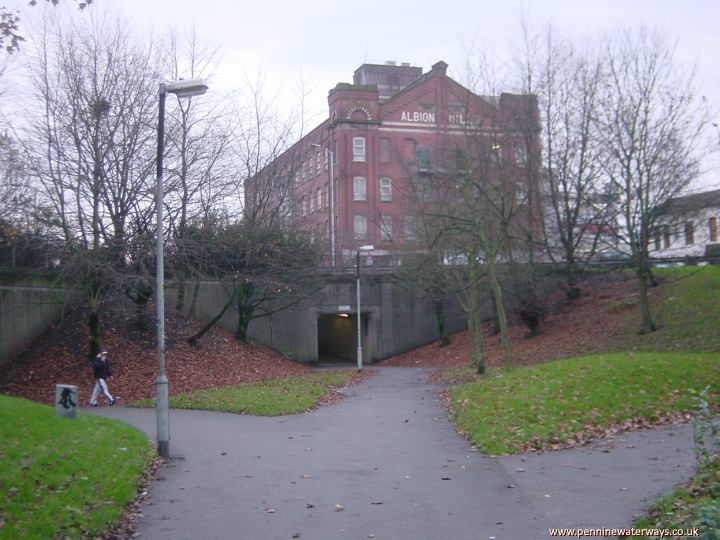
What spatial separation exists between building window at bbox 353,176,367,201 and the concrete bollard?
44135 mm

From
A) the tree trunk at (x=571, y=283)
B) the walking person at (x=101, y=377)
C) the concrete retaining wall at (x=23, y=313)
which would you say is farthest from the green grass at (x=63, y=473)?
the tree trunk at (x=571, y=283)

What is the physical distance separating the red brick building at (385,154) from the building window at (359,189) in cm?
8

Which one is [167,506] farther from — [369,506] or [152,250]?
[152,250]

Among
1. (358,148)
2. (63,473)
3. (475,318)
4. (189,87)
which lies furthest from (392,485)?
(358,148)

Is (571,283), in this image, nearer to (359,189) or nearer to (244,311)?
(244,311)

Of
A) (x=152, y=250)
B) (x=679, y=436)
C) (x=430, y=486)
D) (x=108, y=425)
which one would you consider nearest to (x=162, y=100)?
(x=108, y=425)

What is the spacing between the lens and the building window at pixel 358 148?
5881 centimetres

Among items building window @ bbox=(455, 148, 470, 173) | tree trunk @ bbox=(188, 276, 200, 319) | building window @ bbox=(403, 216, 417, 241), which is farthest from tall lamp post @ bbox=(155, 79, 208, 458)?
tree trunk @ bbox=(188, 276, 200, 319)

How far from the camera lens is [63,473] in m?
10.2

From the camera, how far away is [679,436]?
12.7m

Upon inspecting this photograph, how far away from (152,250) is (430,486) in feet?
59.7

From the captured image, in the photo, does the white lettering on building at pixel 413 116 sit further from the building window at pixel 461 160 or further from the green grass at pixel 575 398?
the green grass at pixel 575 398

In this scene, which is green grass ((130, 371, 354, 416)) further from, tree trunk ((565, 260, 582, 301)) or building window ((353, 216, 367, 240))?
building window ((353, 216, 367, 240))

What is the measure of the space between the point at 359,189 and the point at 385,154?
11.3ft
